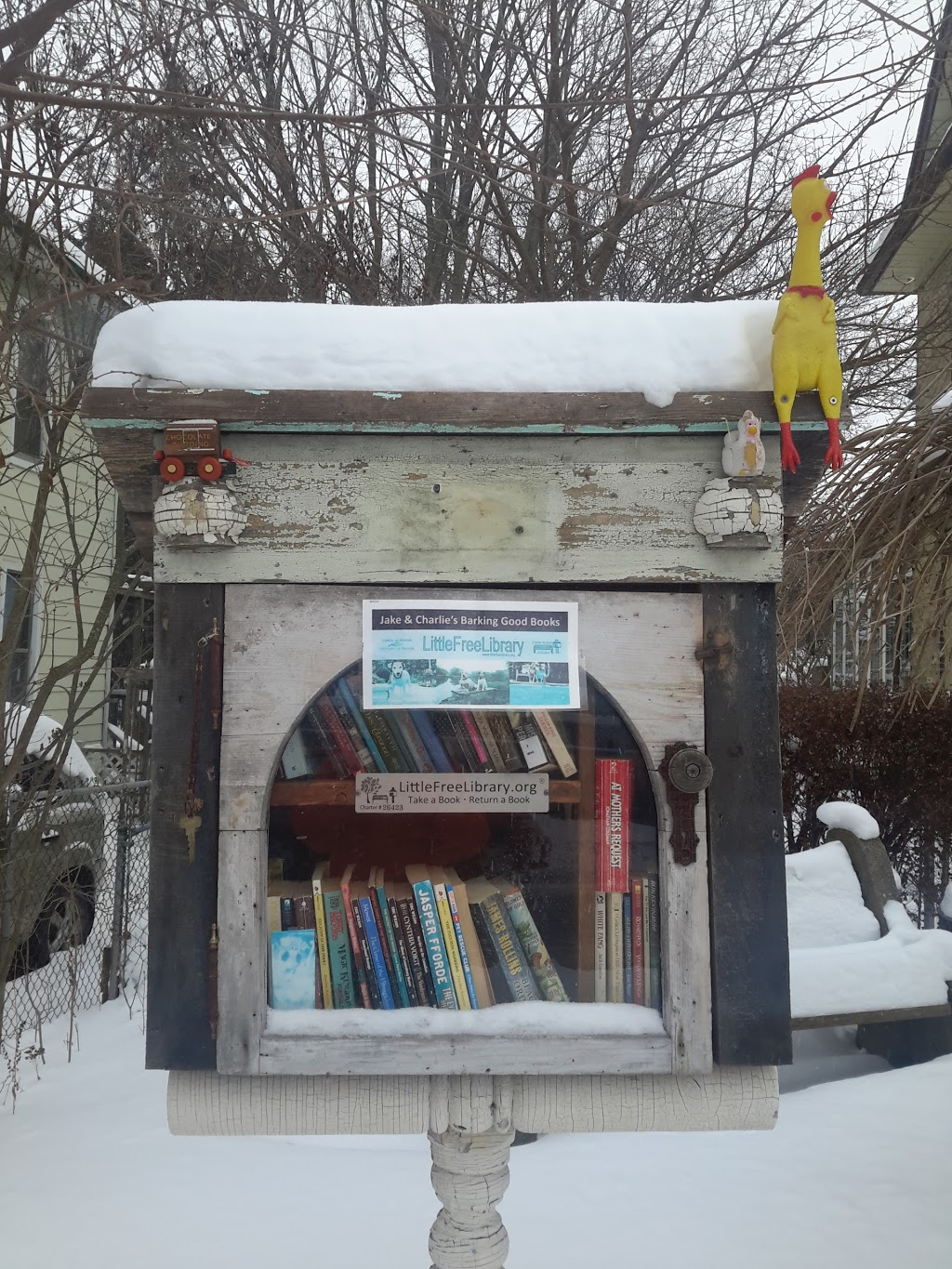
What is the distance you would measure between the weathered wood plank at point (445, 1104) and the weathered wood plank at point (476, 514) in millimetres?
879

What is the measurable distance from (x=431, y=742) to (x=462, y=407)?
0.59 meters

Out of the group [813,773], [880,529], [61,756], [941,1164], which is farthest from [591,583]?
[813,773]

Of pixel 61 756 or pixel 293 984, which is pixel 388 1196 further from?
pixel 61 756

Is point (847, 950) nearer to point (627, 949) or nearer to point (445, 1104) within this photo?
point (627, 949)

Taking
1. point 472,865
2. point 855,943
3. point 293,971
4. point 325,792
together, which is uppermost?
point 325,792

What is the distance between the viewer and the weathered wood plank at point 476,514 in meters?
1.48

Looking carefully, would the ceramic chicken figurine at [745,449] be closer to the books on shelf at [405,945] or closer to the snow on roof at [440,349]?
the snow on roof at [440,349]

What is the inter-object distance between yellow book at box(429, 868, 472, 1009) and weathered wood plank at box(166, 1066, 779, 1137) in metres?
0.16

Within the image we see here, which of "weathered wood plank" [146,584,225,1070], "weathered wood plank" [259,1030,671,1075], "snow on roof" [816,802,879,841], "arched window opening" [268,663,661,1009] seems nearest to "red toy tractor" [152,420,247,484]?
"weathered wood plank" [146,584,225,1070]

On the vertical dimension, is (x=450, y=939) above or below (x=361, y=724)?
below

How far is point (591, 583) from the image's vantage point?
1534 mm

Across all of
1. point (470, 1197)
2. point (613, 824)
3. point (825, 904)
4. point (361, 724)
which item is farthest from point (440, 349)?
point (825, 904)

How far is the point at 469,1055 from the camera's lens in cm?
149

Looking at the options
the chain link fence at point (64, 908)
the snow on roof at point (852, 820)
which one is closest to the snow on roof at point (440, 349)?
the chain link fence at point (64, 908)
